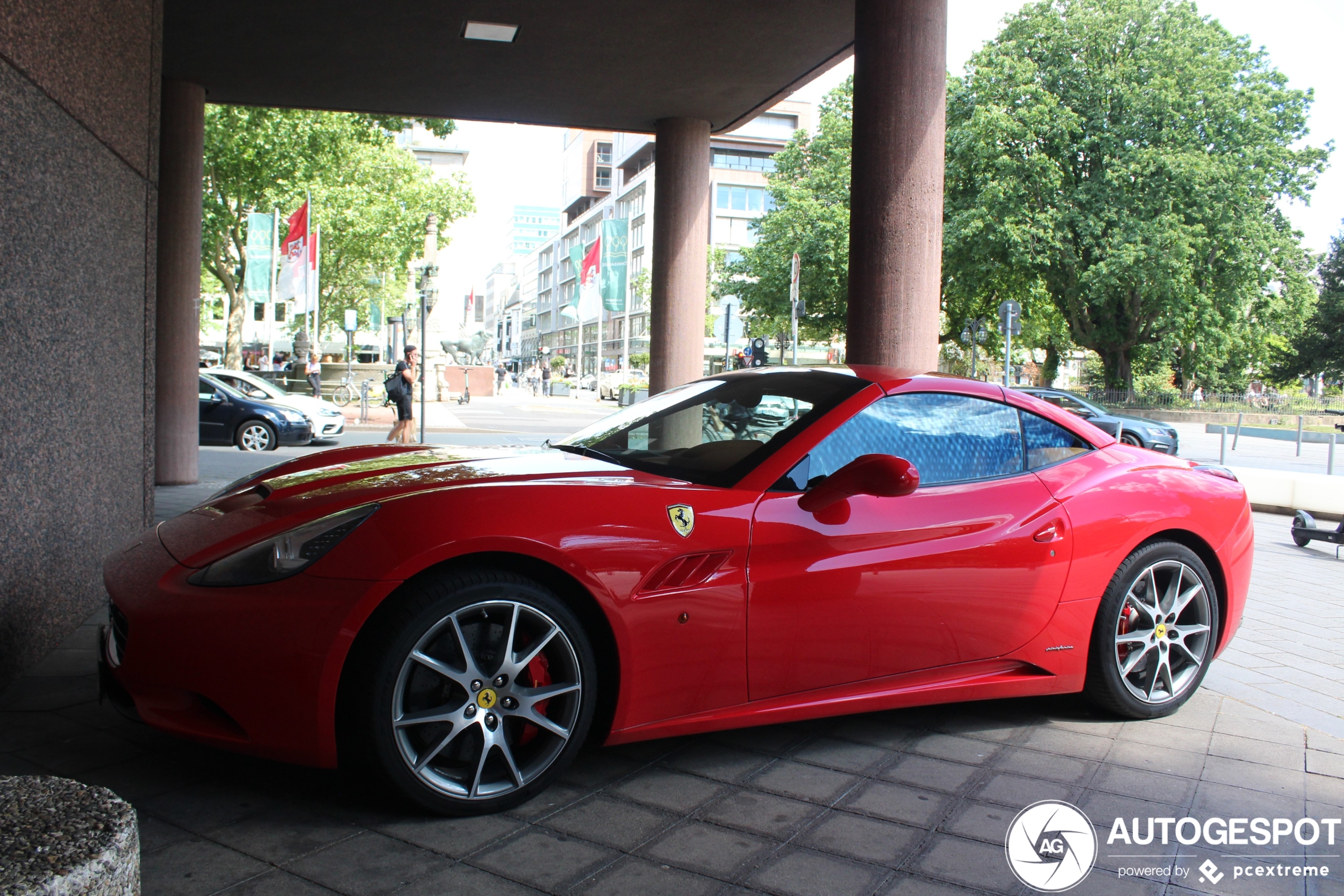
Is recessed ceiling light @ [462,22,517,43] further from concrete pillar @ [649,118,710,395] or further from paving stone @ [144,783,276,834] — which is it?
paving stone @ [144,783,276,834]

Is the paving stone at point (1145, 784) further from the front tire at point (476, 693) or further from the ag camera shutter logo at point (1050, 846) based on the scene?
the front tire at point (476, 693)

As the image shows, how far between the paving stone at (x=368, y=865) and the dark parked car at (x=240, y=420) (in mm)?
15039

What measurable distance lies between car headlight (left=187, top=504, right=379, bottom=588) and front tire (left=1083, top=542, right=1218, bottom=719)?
8.89ft

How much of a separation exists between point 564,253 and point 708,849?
127876 millimetres

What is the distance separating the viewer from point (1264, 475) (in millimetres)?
12133

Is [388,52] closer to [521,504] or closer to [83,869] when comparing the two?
[521,504]

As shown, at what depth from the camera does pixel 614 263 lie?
21.1 meters

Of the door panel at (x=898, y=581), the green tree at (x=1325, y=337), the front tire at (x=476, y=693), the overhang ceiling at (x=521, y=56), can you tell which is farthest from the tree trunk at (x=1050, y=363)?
the front tire at (x=476, y=693)

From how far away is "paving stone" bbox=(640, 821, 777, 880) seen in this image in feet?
8.27

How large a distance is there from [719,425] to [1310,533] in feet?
25.2

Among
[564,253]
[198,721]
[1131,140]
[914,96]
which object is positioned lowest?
[198,721]

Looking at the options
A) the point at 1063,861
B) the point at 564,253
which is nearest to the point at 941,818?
the point at 1063,861

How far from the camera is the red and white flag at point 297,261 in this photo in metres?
24.8

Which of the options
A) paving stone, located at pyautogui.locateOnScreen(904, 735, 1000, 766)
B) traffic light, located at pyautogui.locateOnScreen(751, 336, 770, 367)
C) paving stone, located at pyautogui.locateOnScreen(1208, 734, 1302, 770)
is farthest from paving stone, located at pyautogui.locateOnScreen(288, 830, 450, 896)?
traffic light, located at pyautogui.locateOnScreen(751, 336, 770, 367)
